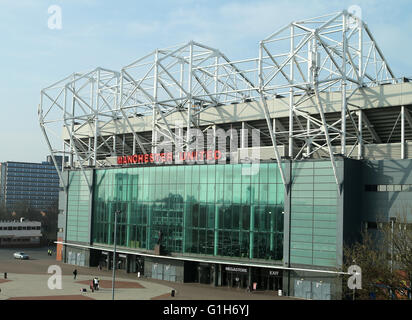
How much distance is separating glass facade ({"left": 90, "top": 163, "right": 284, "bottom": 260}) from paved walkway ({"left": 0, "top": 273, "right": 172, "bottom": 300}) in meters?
7.46

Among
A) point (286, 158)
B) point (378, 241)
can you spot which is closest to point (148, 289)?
Answer: point (286, 158)

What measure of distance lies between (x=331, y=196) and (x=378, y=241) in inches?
263

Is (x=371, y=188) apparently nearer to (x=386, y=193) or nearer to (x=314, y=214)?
(x=386, y=193)

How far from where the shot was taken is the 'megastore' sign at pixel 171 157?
2562 inches

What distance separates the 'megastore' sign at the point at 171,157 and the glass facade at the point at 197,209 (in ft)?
4.20

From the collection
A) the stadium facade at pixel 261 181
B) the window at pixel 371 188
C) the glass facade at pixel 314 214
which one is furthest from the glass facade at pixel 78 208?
the window at pixel 371 188

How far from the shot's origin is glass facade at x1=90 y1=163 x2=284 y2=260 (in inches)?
2435

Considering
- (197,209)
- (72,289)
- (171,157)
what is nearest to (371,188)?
(197,209)

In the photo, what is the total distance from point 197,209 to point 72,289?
18.4 meters

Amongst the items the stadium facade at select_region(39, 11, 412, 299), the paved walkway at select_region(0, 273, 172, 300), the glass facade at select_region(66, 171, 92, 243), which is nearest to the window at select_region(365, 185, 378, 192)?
the stadium facade at select_region(39, 11, 412, 299)

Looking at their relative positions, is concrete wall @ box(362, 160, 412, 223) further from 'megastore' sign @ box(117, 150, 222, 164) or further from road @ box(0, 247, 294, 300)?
'megastore' sign @ box(117, 150, 222, 164)

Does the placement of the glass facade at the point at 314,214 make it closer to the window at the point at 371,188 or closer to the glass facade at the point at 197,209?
the glass facade at the point at 197,209

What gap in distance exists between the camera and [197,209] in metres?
68.1

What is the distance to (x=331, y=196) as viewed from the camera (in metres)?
56.3
